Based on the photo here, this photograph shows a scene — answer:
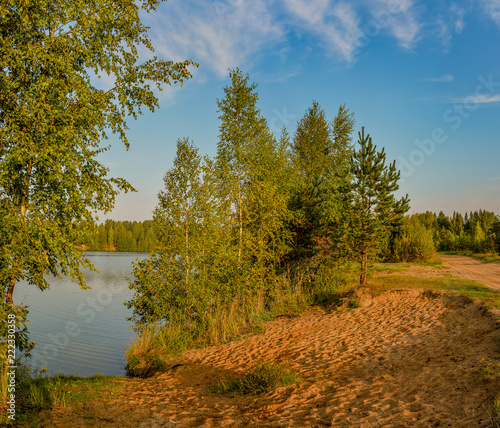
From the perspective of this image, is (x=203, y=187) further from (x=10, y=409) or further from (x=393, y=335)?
(x=10, y=409)

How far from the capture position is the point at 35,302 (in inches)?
891

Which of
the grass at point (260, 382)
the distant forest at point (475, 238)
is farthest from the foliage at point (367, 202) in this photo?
the distant forest at point (475, 238)

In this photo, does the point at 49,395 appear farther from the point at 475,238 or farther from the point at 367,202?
the point at 475,238

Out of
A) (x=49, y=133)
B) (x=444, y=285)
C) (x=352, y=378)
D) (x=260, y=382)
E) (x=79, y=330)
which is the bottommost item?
(x=79, y=330)

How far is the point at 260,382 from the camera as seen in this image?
7.29 m

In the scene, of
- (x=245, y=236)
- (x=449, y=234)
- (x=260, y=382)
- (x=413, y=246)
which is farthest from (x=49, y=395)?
(x=449, y=234)

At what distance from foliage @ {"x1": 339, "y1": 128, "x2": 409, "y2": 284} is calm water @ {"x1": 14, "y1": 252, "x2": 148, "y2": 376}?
31.9 ft

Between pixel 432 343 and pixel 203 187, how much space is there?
32.3 feet

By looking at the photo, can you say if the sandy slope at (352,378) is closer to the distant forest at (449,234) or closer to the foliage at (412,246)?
the distant forest at (449,234)

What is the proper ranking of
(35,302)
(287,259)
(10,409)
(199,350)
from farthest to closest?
(35,302)
(287,259)
(199,350)
(10,409)

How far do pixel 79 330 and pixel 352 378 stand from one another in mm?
14861

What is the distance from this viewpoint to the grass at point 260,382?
700 cm

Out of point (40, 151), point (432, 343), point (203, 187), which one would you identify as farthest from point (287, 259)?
point (40, 151)

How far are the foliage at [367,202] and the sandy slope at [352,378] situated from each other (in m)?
3.32
